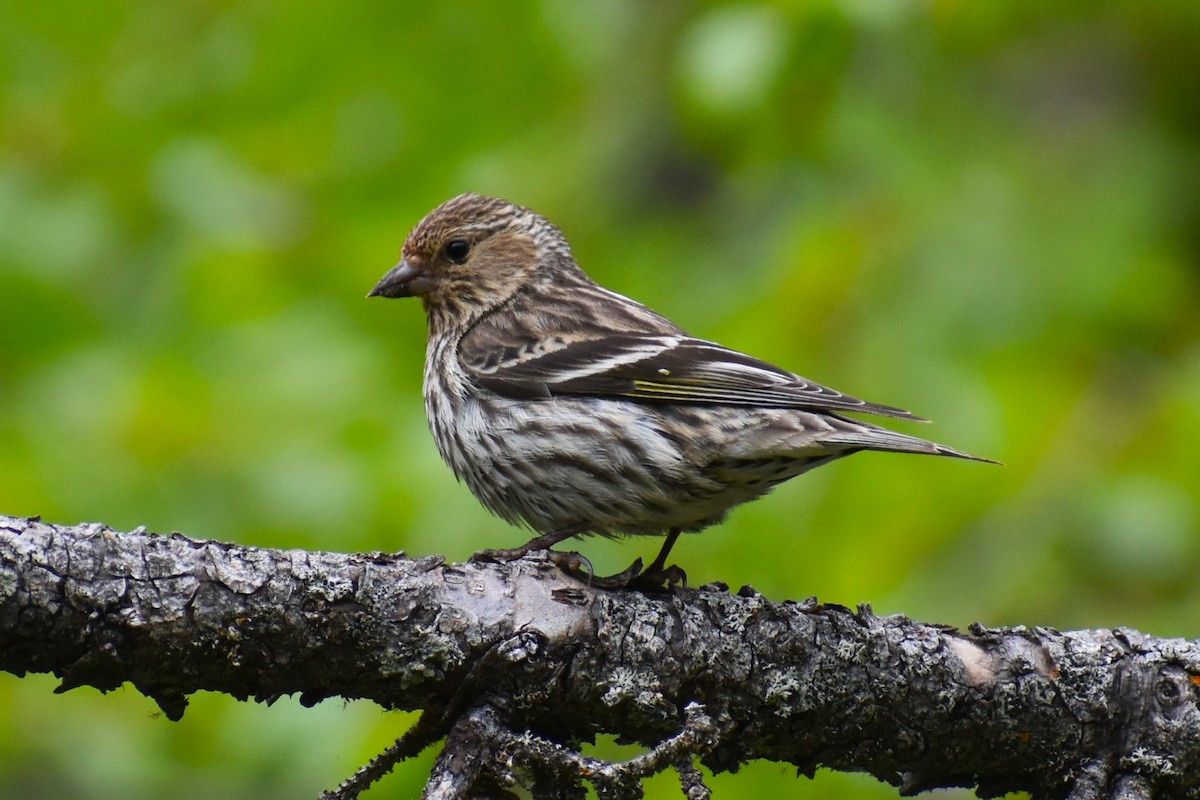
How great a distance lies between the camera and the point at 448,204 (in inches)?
246

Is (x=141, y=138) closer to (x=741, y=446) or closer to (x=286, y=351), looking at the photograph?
(x=286, y=351)

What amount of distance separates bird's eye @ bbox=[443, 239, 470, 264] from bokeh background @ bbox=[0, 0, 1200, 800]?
0.33 metres

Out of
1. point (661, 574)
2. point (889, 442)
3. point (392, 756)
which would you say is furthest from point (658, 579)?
point (392, 756)

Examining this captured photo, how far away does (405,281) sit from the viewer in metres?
5.97

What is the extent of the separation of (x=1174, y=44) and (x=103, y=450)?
18.0 feet

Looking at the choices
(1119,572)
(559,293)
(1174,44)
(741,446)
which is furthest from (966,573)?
(1174,44)

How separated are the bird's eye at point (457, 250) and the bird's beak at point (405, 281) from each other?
0.17 meters

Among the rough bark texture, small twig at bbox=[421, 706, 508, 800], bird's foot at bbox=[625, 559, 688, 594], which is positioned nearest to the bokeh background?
bird's foot at bbox=[625, 559, 688, 594]

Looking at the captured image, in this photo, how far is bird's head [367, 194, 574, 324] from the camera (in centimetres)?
613

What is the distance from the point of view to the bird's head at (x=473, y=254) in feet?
20.1

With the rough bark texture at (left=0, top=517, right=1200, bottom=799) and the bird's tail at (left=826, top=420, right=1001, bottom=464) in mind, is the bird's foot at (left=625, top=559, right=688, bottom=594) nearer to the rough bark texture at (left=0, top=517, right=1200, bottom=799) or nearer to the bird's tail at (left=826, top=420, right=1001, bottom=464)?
the rough bark texture at (left=0, top=517, right=1200, bottom=799)

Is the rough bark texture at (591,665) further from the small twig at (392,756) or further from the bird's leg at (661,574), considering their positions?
the bird's leg at (661,574)

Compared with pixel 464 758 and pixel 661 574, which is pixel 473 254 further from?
pixel 464 758

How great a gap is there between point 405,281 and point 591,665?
287cm
